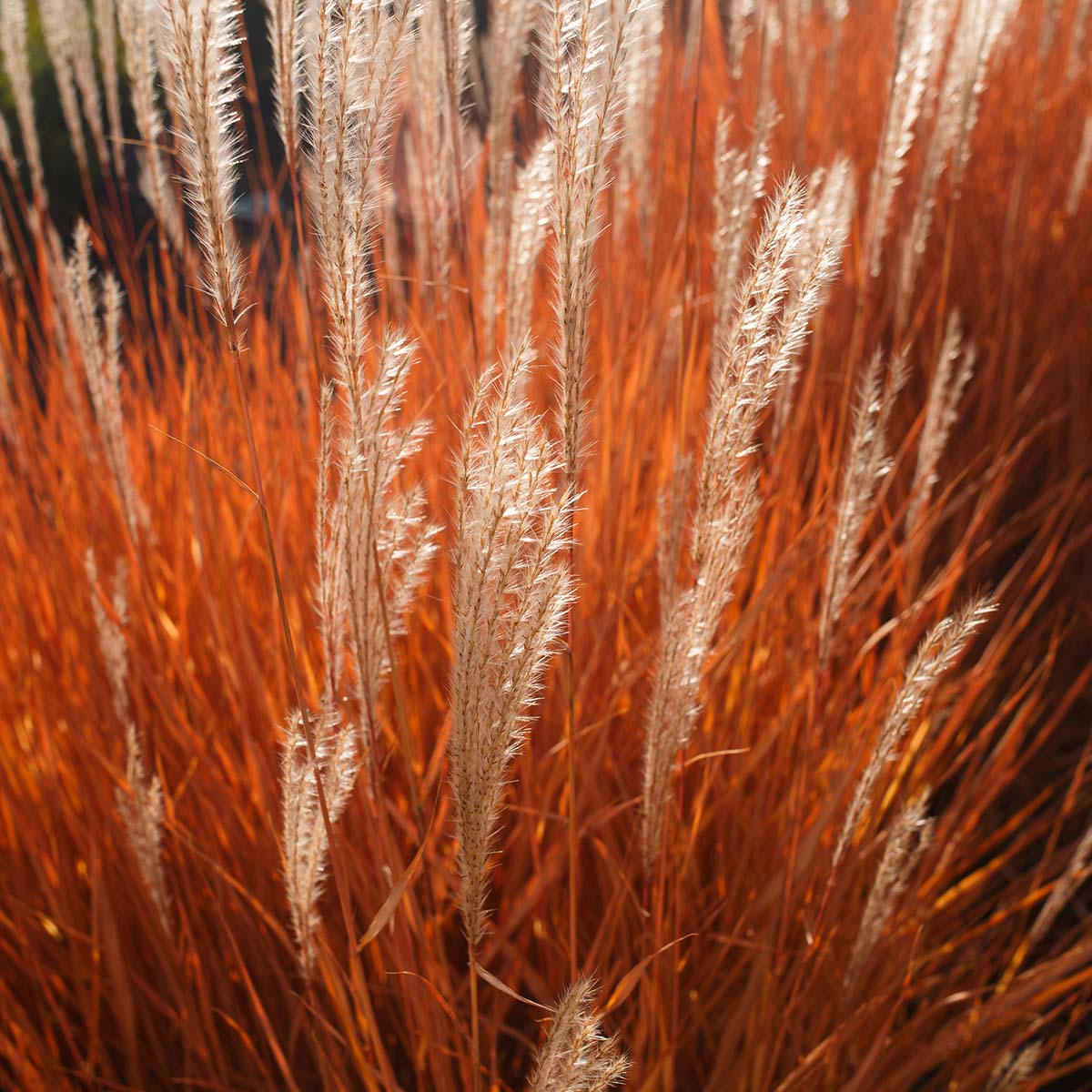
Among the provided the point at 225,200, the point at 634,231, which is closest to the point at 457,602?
the point at 225,200

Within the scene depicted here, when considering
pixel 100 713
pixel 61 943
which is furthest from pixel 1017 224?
pixel 61 943

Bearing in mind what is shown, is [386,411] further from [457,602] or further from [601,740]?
[601,740]

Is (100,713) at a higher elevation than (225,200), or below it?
below

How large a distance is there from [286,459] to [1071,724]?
166 centimetres

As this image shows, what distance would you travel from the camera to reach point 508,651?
666mm

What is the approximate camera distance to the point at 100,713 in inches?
61.7


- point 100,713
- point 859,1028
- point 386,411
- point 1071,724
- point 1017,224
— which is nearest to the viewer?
point 386,411

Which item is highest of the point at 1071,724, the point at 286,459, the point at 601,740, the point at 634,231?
the point at 634,231

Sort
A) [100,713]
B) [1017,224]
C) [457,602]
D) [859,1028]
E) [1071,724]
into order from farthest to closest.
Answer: [1017,224], [1071,724], [100,713], [859,1028], [457,602]

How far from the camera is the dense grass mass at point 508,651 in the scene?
0.72 metres

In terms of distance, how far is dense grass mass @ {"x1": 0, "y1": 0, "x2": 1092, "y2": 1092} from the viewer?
2.37 feet

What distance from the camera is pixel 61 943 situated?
4.66 ft

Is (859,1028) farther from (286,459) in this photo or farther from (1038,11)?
(1038,11)

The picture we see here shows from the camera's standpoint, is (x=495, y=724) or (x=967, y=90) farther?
(x=967, y=90)
